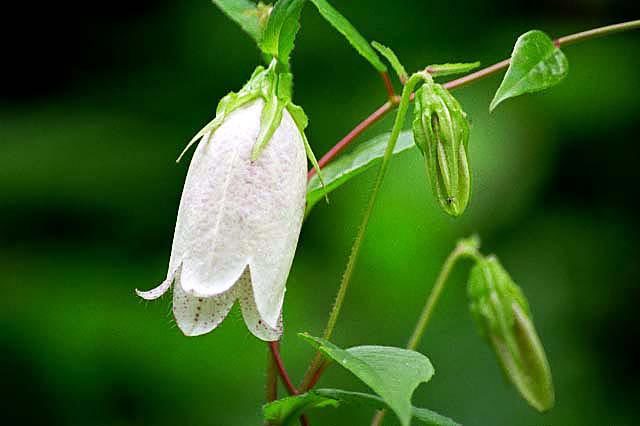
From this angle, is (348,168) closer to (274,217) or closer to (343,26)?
(343,26)

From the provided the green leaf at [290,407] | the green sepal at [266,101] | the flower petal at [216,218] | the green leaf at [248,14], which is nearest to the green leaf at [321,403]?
the green leaf at [290,407]

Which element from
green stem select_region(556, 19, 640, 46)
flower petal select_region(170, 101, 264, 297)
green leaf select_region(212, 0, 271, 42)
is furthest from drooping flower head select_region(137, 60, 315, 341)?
green stem select_region(556, 19, 640, 46)

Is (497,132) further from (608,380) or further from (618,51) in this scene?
(608,380)

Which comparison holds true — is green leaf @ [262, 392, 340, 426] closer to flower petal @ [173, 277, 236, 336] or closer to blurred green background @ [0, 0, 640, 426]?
flower petal @ [173, 277, 236, 336]

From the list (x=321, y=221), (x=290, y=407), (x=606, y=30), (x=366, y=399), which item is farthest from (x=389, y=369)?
(x=321, y=221)

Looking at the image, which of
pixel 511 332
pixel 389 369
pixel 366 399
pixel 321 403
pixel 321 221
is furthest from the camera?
pixel 321 221

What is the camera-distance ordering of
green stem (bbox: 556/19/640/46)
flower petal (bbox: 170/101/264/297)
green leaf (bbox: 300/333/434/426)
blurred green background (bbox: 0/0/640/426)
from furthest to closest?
blurred green background (bbox: 0/0/640/426), green stem (bbox: 556/19/640/46), flower petal (bbox: 170/101/264/297), green leaf (bbox: 300/333/434/426)

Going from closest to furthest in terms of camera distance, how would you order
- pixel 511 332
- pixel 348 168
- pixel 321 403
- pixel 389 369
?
pixel 389 369 < pixel 321 403 < pixel 348 168 < pixel 511 332
